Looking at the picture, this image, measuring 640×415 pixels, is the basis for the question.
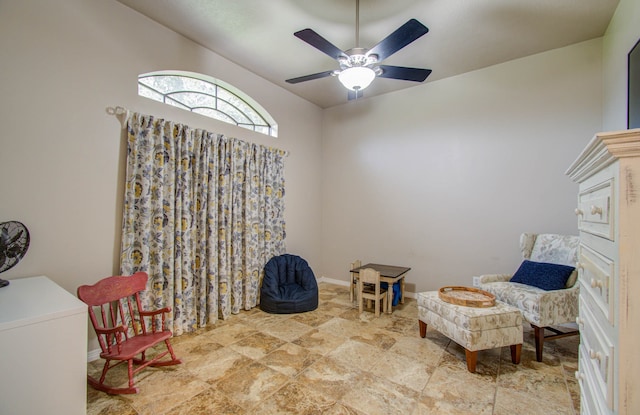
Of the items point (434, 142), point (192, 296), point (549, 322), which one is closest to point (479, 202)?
point (434, 142)

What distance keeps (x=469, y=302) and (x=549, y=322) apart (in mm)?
631

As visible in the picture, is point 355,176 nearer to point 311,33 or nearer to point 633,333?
point 311,33

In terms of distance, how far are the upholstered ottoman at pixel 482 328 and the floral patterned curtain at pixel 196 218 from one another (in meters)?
2.28

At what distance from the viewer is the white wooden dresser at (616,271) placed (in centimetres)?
70

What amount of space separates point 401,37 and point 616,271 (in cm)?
186

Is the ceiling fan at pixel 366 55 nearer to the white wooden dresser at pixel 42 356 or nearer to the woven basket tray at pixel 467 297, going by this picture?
the woven basket tray at pixel 467 297

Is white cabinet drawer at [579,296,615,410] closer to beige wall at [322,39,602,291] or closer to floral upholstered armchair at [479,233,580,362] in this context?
floral upholstered armchair at [479,233,580,362]

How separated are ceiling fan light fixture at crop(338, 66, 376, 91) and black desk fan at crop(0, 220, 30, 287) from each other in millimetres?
2624

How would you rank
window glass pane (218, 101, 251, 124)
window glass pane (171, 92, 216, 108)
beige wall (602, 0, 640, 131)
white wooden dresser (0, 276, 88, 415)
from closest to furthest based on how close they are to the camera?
Answer: 1. white wooden dresser (0, 276, 88, 415)
2. beige wall (602, 0, 640, 131)
3. window glass pane (171, 92, 216, 108)
4. window glass pane (218, 101, 251, 124)

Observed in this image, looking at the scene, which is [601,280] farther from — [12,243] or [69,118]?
[69,118]

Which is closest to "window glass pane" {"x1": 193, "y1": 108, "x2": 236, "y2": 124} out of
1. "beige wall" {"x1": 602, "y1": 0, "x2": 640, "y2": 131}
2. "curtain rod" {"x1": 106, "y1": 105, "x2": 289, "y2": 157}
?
"curtain rod" {"x1": 106, "y1": 105, "x2": 289, "y2": 157}

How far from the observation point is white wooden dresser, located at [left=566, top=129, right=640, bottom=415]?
699 mm

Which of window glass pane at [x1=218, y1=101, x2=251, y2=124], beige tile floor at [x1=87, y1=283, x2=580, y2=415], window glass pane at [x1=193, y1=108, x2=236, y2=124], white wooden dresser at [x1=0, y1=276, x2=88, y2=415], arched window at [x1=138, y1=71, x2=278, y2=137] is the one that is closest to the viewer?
white wooden dresser at [x1=0, y1=276, x2=88, y2=415]

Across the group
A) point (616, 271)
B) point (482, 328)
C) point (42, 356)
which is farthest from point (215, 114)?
point (616, 271)
